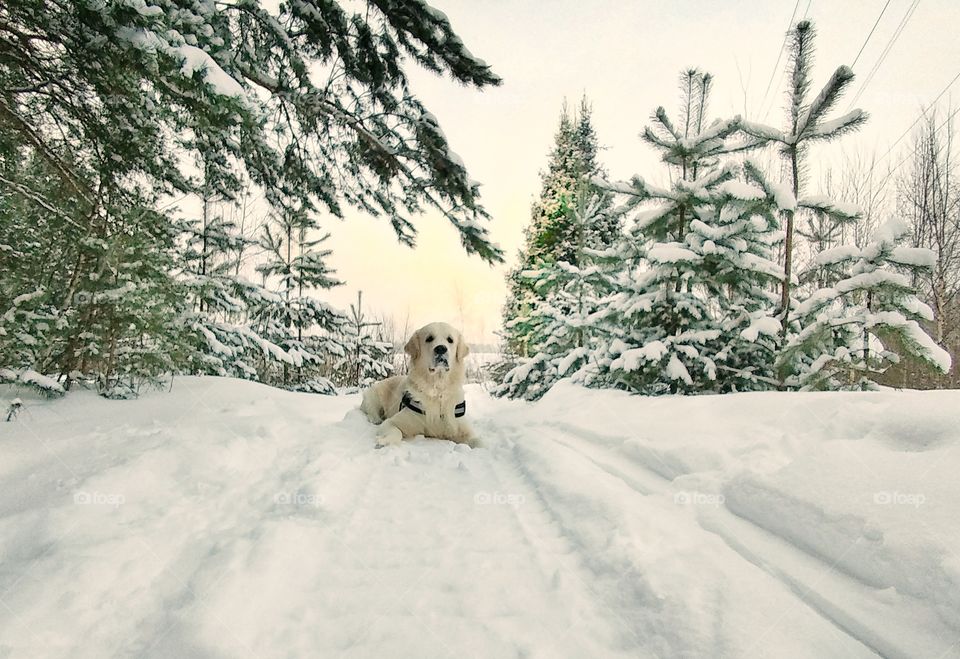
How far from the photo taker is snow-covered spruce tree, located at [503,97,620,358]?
53.1 ft

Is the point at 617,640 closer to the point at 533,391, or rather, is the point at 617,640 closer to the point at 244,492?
Result: the point at 244,492

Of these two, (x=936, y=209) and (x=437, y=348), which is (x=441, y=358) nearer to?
(x=437, y=348)

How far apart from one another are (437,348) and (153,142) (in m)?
3.45

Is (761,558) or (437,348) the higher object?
(437,348)

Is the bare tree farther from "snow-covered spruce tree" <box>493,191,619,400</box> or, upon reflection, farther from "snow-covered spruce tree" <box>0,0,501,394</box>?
"snow-covered spruce tree" <box>0,0,501,394</box>

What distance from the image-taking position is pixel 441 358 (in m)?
4.19

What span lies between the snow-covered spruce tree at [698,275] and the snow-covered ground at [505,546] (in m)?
1.70

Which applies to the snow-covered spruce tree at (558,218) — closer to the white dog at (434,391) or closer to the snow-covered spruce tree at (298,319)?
the snow-covered spruce tree at (298,319)

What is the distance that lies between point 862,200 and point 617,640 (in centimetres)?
2007

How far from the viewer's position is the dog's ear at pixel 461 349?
4480mm

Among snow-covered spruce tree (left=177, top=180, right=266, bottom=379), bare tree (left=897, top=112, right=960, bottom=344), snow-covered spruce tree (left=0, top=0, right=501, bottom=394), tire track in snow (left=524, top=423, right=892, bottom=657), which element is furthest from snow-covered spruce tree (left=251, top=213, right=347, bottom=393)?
bare tree (left=897, top=112, right=960, bottom=344)

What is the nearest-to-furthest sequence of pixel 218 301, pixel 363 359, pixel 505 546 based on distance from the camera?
pixel 505 546
pixel 218 301
pixel 363 359

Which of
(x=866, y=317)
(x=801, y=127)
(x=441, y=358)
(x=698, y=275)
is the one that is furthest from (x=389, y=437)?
(x=801, y=127)

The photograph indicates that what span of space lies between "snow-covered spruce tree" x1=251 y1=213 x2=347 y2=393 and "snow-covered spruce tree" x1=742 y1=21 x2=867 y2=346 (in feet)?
25.4
